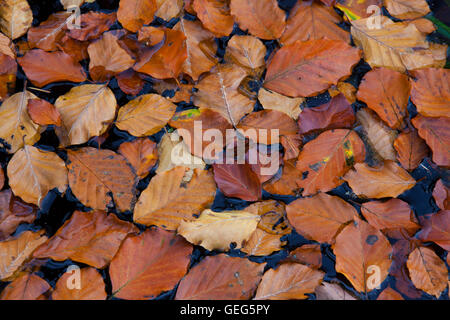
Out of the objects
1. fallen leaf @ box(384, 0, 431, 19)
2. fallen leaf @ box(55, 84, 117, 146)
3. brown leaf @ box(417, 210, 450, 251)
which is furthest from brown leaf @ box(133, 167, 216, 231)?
fallen leaf @ box(384, 0, 431, 19)

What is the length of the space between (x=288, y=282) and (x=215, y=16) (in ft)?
2.62

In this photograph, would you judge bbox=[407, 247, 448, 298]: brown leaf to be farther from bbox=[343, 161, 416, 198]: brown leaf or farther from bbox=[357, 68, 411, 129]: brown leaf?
bbox=[357, 68, 411, 129]: brown leaf

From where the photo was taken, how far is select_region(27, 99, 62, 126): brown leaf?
1043 mm

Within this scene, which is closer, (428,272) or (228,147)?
(428,272)

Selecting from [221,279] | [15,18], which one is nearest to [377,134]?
[221,279]

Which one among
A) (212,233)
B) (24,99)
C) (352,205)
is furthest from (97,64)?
(352,205)

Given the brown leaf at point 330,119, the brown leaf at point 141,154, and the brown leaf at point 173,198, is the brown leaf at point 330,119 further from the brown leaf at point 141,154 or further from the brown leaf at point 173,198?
the brown leaf at point 141,154

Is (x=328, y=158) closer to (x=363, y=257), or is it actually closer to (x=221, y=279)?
(x=363, y=257)

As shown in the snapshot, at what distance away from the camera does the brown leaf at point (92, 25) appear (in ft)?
3.73

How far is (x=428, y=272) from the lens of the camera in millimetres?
904

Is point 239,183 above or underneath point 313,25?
underneath

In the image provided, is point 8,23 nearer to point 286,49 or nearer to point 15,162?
A: point 15,162

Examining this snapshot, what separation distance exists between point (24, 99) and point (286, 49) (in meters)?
0.78

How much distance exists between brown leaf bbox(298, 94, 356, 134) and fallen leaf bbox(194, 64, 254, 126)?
16cm
